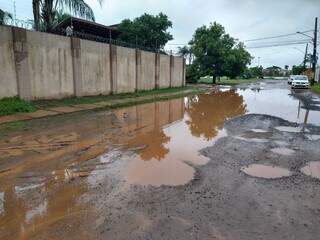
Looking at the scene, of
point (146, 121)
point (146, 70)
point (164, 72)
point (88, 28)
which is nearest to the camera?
point (146, 121)

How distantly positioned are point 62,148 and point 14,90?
7.40 meters

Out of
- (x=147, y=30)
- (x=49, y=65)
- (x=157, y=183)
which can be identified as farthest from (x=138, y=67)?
(x=157, y=183)

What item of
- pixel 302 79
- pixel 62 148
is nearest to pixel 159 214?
pixel 62 148

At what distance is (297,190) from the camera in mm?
4871

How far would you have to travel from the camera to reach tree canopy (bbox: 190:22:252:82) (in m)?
43.1

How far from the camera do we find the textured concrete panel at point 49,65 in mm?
13992

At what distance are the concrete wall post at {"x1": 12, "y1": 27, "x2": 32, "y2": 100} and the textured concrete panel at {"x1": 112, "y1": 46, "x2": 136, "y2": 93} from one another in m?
7.48

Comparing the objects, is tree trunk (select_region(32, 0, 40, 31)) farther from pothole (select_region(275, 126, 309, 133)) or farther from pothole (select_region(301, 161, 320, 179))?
pothole (select_region(301, 161, 320, 179))

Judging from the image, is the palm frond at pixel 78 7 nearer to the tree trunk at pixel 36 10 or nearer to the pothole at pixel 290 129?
the tree trunk at pixel 36 10

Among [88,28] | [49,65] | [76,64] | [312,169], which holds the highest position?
[88,28]

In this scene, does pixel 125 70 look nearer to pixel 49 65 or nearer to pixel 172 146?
pixel 49 65

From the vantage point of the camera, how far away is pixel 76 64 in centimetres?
1659

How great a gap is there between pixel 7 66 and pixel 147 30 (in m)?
22.2

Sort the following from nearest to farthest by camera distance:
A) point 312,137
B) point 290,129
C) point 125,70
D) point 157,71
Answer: point 312,137, point 290,129, point 125,70, point 157,71
